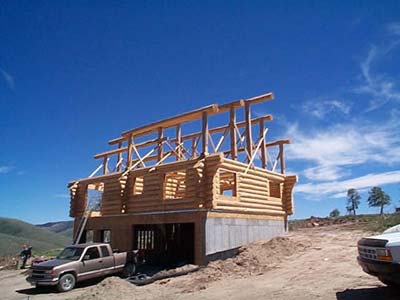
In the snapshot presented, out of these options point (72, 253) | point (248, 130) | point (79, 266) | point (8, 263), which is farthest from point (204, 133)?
point (8, 263)

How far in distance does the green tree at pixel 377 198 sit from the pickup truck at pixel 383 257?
52.6 meters

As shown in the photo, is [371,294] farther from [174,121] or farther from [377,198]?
[377,198]

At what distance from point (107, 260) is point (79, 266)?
4.17ft

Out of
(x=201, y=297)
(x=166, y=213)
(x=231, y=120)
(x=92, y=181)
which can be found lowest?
(x=201, y=297)

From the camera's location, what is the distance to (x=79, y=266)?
14461mm

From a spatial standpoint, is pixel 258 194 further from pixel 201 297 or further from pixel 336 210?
pixel 336 210

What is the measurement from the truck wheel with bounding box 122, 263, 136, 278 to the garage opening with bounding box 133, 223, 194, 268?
3418 mm

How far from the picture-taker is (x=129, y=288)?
12469mm

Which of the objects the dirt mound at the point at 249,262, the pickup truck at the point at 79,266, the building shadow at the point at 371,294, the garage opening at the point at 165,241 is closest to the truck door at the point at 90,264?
the pickup truck at the point at 79,266

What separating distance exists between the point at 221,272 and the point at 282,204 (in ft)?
28.2

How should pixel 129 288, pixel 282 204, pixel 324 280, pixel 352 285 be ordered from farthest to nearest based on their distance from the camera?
pixel 282 204
pixel 129 288
pixel 324 280
pixel 352 285

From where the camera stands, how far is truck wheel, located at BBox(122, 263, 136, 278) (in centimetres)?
1602

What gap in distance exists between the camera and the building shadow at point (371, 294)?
792cm

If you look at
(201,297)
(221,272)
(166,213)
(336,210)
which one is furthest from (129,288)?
(336,210)
